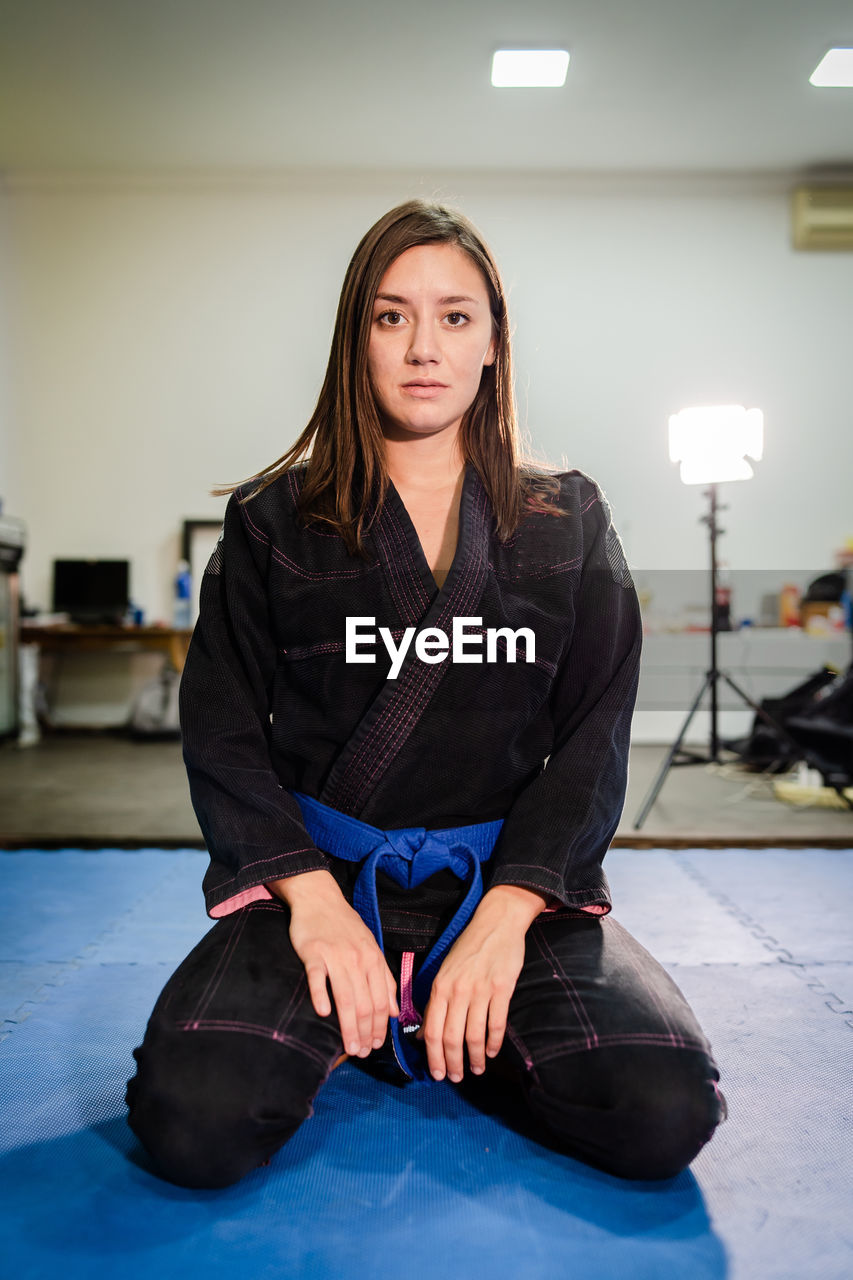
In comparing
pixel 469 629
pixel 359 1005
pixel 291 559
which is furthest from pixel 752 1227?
pixel 291 559

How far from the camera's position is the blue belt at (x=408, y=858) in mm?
1137

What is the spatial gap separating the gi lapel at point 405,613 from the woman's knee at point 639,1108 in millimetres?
407

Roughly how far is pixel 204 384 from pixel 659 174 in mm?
2883

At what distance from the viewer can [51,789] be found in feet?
11.5

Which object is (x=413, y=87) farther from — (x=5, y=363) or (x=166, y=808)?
(x=166, y=808)

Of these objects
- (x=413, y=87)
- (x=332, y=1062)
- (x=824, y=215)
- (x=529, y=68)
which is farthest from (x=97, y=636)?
(x=824, y=215)

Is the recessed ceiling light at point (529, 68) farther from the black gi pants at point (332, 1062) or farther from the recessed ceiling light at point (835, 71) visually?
the black gi pants at point (332, 1062)

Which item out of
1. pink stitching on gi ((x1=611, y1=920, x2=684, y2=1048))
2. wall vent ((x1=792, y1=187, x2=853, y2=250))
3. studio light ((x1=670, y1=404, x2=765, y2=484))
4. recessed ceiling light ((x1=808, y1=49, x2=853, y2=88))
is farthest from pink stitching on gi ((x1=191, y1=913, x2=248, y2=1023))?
wall vent ((x1=792, y1=187, x2=853, y2=250))

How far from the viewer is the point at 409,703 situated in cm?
116

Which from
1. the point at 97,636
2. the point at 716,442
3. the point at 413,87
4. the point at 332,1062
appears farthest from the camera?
the point at 97,636

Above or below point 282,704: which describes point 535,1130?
below

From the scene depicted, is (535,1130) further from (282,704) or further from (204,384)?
(204,384)

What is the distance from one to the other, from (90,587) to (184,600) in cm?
56

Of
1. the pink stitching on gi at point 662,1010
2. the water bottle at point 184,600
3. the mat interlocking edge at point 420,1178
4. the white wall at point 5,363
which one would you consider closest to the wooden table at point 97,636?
the water bottle at point 184,600
